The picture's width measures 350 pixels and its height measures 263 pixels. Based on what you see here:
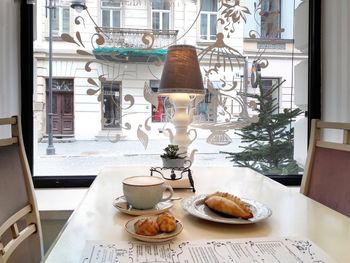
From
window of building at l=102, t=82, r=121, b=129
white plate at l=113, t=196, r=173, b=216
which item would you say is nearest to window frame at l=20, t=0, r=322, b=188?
window of building at l=102, t=82, r=121, b=129

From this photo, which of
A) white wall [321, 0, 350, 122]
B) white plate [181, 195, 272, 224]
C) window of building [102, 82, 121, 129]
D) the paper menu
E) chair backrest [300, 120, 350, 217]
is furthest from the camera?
window of building [102, 82, 121, 129]

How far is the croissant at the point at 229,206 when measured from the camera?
747 mm

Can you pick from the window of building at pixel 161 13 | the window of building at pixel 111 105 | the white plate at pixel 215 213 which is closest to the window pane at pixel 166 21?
the window of building at pixel 161 13

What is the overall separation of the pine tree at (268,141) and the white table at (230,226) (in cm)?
86

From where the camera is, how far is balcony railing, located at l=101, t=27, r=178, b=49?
1.87 m

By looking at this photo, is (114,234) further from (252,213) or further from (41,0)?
(41,0)

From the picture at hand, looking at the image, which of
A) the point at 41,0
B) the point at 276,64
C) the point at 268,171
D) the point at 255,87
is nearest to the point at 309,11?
the point at 276,64

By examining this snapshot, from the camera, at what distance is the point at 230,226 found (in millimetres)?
738

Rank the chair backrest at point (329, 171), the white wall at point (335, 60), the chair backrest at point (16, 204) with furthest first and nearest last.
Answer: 1. the white wall at point (335, 60)
2. the chair backrest at point (329, 171)
3. the chair backrest at point (16, 204)

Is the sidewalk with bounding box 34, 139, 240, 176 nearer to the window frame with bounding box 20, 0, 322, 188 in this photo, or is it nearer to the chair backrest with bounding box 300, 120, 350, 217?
the window frame with bounding box 20, 0, 322, 188

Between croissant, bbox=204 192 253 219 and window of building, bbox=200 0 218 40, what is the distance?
131 cm

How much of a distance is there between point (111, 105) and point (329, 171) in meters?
1.19

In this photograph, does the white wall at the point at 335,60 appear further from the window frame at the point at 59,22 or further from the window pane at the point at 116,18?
the window frame at the point at 59,22

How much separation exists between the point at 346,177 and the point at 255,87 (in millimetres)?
963
